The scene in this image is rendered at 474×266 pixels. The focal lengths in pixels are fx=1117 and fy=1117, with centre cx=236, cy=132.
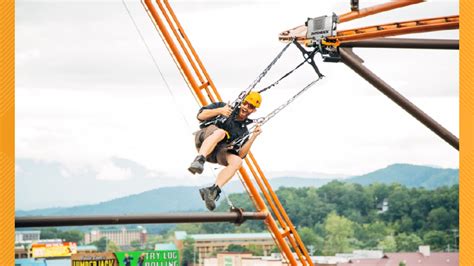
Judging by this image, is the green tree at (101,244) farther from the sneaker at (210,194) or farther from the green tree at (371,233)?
the sneaker at (210,194)

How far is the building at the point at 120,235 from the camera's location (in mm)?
90375

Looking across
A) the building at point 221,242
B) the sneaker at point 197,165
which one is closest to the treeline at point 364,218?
the building at point 221,242

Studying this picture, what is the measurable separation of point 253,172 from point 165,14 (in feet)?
4.76

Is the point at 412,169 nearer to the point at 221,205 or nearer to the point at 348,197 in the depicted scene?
the point at 348,197

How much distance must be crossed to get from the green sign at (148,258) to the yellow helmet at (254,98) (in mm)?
1414

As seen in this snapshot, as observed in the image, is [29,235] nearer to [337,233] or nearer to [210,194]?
[337,233]

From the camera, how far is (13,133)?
14.2ft

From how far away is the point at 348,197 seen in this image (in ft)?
283

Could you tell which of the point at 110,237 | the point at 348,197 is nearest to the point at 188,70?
the point at 348,197

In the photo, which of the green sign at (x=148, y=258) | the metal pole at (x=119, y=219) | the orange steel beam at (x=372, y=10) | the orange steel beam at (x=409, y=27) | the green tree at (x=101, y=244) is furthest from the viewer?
the green tree at (x=101, y=244)

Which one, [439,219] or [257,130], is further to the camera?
[439,219]

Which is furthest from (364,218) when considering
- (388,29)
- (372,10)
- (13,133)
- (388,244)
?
(13,133)

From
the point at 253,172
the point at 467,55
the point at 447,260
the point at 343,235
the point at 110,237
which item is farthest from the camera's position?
the point at 110,237

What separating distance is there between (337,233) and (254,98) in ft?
236
